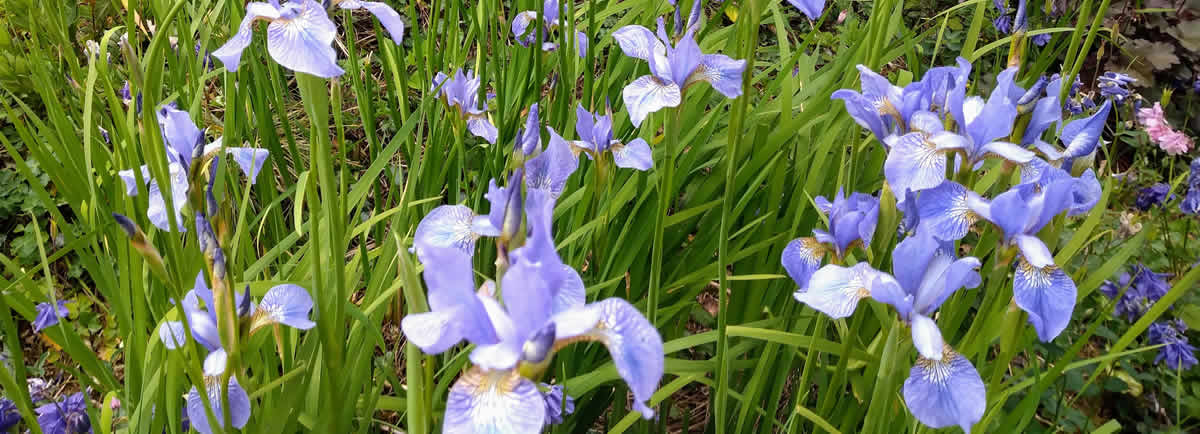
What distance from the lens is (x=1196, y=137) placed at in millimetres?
3768

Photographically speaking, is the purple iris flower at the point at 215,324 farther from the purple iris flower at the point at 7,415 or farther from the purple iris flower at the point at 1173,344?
the purple iris flower at the point at 1173,344

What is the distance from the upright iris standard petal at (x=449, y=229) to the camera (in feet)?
3.24

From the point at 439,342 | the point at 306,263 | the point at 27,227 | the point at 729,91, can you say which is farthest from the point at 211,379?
the point at 27,227

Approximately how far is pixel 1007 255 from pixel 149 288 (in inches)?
58.4

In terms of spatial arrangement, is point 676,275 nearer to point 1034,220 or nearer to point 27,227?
point 1034,220

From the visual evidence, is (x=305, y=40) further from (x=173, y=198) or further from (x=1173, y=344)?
(x=1173, y=344)

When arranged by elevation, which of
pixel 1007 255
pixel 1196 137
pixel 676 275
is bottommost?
pixel 1196 137

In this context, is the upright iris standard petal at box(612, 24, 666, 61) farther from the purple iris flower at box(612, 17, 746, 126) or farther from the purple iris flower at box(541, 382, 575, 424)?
the purple iris flower at box(541, 382, 575, 424)

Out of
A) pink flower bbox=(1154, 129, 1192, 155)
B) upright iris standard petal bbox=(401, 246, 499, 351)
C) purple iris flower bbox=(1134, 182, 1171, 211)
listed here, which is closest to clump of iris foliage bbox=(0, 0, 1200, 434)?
upright iris standard petal bbox=(401, 246, 499, 351)

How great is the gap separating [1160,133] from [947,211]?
7.69 ft

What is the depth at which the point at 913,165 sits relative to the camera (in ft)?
3.22

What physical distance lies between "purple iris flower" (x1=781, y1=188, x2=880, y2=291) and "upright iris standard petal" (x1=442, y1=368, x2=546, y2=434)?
634 mm

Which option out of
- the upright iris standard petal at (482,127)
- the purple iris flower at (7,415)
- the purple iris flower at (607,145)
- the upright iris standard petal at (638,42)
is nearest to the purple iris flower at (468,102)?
the upright iris standard petal at (482,127)

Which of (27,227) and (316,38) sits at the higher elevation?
(316,38)
